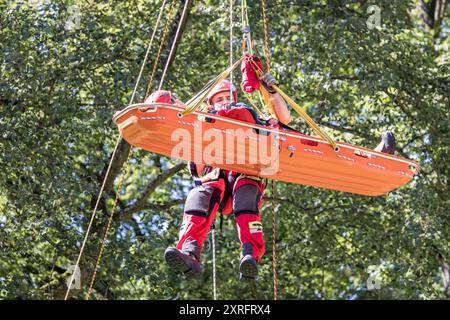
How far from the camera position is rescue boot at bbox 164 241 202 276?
735cm

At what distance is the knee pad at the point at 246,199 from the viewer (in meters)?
7.81

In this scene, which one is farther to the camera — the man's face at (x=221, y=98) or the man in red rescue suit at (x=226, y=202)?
the man's face at (x=221, y=98)

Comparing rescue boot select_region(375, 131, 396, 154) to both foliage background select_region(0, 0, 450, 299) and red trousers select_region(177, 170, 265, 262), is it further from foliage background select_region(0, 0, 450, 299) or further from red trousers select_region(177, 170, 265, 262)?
foliage background select_region(0, 0, 450, 299)

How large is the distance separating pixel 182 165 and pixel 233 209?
14.0ft

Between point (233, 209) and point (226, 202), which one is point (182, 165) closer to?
point (226, 202)

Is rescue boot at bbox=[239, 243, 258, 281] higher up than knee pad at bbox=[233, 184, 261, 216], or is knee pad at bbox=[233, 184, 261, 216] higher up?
knee pad at bbox=[233, 184, 261, 216]

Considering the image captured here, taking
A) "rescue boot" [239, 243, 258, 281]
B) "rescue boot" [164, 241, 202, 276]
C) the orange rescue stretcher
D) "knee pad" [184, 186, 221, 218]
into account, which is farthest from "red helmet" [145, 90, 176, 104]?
"rescue boot" [239, 243, 258, 281]

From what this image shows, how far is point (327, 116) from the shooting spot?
12.3 m

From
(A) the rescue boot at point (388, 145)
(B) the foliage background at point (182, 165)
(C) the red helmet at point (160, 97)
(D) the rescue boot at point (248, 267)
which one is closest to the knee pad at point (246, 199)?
(D) the rescue boot at point (248, 267)

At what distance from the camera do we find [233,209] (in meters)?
7.94

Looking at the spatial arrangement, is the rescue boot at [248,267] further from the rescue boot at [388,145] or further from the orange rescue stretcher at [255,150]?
the rescue boot at [388,145]

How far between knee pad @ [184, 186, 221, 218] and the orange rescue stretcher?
0.79 feet
